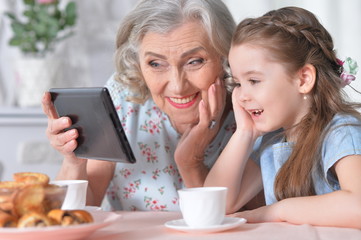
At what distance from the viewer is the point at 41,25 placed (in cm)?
298

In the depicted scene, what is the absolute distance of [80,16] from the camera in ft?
10.3

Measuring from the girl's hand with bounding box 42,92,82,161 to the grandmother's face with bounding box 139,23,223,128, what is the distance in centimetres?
35

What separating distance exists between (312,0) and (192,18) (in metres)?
1.34

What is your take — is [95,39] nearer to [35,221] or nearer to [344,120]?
[344,120]

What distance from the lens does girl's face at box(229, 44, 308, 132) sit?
1.61 metres

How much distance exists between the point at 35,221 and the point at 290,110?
2.72 ft

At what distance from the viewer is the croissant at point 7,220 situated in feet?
3.47

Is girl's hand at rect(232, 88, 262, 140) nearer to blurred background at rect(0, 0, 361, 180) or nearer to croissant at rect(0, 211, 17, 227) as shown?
croissant at rect(0, 211, 17, 227)

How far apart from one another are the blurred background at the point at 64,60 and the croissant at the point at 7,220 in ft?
6.25

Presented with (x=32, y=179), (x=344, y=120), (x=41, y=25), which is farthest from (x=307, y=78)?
(x=41, y=25)

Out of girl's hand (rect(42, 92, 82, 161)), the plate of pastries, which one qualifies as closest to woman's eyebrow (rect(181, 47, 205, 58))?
girl's hand (rect(42, 92, 82, 161))

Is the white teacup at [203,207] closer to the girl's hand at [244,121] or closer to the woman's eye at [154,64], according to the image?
the girl's hand at [244,121]

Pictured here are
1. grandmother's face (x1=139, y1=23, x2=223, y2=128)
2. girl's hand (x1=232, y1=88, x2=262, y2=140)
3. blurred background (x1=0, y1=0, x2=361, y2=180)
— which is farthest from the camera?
blurred background (x1=0, y1=0, x2=361, y2=180)

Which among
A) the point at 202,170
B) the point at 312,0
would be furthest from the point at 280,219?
the point at 312,0
